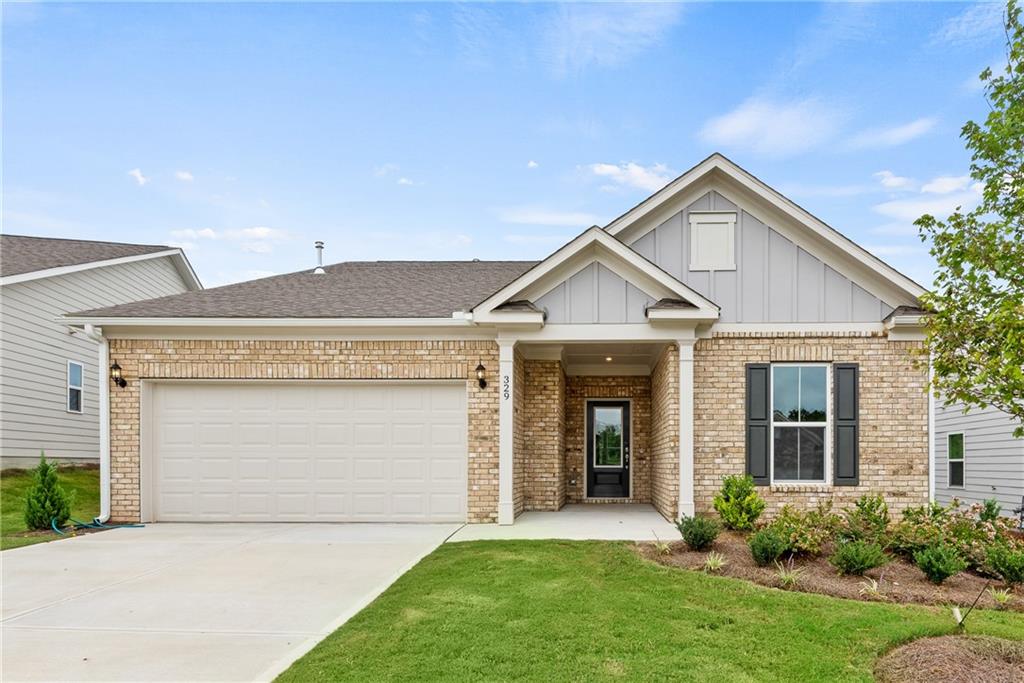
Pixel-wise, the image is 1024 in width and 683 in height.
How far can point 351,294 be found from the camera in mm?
11977

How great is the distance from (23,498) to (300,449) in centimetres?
582

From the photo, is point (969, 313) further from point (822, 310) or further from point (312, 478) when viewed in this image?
point (312, 478)

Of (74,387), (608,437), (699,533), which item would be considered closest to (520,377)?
(608,437)

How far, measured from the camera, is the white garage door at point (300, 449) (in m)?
10.9

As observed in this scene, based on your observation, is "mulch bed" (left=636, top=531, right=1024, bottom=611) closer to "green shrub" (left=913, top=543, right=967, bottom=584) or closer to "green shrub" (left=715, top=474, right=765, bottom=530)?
"green shrub" (left=913, top=543, right=967, bottom=584)

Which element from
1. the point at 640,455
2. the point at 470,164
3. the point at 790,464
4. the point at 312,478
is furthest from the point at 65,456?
the point at 790,464

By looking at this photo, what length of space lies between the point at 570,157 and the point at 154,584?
13.9 metres

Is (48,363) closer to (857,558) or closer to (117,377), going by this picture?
(117,377)

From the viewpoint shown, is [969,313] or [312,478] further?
[312,478]

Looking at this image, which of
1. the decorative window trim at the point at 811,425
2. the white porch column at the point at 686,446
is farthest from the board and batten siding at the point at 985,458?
the white porch column at the point at 686,446

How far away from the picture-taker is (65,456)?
1549 cm

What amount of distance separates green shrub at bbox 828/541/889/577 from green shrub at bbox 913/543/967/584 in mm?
375

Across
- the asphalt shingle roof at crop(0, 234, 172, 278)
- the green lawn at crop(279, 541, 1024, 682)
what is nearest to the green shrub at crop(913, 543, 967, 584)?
A: the green lawn at crop(279, 541, 1024, 682)

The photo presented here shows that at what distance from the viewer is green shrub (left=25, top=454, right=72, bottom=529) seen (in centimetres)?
1018
